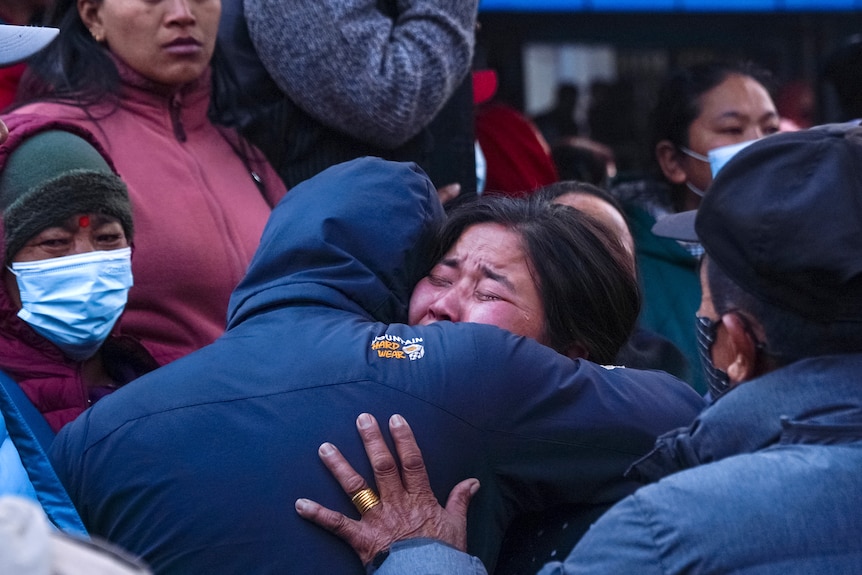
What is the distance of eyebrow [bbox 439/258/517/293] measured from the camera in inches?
93.4

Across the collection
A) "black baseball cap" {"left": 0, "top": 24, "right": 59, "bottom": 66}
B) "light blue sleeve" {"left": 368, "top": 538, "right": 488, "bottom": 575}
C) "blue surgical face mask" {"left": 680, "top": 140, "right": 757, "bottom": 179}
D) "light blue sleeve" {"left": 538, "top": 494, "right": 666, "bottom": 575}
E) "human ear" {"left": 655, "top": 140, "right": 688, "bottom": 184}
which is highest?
"black baseball cap" {"left": 0, "top": 24, "right": 59, "bottom": 66}

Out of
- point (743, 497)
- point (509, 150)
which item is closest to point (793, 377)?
point (743, 497)

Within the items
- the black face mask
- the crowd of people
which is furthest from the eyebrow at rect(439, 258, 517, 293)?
the black face mask

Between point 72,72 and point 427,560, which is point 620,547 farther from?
point 72,72

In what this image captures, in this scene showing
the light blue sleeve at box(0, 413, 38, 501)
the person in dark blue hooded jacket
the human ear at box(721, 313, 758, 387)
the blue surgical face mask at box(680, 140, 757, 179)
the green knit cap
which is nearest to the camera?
the human ear at box(721, 313, 758, 387)

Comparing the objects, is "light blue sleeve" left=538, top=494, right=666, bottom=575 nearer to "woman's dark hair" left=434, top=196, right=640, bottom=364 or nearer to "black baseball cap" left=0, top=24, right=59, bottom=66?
"woman's dark hair" left=434, top=196, right=640, bottom=364

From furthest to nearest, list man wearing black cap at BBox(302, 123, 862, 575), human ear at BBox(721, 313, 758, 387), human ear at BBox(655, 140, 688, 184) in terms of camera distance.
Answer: human ear at BBox(655, 140, 688, 184), human ear at BBox(721, 313, 758, 387), man wearing black cap at BBox(302, 123, 862, 575)

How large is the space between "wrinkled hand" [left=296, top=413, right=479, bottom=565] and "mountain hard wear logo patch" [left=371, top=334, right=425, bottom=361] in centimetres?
11

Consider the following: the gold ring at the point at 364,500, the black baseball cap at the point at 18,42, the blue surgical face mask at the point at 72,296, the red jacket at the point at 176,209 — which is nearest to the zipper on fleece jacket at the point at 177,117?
the red jacket at the point at 176,209

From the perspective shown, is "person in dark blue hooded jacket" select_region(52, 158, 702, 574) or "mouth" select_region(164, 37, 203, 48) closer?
"person in dark blue hooded jacket" select_region(52, 158, 702, 574)

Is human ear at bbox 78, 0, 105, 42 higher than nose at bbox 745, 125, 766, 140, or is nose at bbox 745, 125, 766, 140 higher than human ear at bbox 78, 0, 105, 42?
human ear at bbox 78, 0, 105, 42

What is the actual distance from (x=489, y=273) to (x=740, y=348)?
2.39ft

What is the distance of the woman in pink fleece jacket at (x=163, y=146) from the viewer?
3021 millimetres

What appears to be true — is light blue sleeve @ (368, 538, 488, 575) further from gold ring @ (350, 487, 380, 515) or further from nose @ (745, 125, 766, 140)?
nose @ (745, 125, 766, 140)
